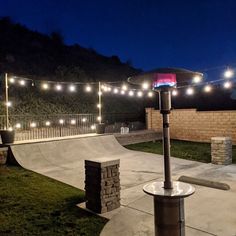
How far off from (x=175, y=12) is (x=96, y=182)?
31.4 m

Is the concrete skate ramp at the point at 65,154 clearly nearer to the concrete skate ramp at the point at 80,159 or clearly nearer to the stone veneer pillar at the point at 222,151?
the concrete skate ramp at the point at 80,159

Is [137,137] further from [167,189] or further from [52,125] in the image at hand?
[167,189]

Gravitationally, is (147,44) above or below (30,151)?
above

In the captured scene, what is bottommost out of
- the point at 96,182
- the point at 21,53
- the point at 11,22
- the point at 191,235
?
the point at 191,235

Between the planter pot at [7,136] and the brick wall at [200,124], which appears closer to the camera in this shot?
the planter pot at [7,136]

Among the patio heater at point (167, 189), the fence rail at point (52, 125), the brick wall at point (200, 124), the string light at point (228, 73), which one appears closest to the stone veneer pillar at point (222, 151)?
the string light at point (228, 73)

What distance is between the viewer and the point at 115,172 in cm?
393

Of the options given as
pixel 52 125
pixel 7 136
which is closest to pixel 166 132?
pixel 7 136

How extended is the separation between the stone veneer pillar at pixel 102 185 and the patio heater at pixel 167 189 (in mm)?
1420

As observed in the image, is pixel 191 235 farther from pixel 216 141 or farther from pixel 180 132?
pixel 180 132

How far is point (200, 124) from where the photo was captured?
1156cm

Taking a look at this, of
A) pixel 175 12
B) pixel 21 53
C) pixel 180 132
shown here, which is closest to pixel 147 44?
pixel 175 12

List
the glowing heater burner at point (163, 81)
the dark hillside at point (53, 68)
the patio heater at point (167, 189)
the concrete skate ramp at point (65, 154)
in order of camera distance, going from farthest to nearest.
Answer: the dark hillside at point (53, 68), the concrete skate ramp at point (65, 154), the glowing heater burner at point (163, 81), the patio heater at point (167, 189)

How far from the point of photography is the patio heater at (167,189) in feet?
7.40
